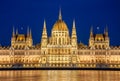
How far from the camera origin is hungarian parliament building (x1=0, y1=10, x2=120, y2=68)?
158 metres

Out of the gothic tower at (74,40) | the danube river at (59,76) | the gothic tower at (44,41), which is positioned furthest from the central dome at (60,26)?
the danube river at (59,76)

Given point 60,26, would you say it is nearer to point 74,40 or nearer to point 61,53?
point 74,40

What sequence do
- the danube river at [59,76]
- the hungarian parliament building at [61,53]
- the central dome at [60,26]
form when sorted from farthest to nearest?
the central dome at [60,26] → the hungarian parliament building at [61,53] → the danube river at [59,76]

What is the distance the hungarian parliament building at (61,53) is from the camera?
157750 millimetres

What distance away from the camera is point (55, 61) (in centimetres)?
15762

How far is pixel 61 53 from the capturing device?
15812 cm

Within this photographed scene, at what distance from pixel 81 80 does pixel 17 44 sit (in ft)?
284

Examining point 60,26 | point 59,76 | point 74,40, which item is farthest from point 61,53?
point 59,76

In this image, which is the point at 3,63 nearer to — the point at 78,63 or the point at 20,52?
the point at 20,52

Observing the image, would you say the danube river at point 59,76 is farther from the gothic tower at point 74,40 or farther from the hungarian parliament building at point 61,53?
the gothic tower at point 74,40

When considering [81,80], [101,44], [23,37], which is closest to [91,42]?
[101,44]

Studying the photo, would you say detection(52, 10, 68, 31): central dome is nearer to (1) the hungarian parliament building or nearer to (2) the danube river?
(1) the hungarian parliament building

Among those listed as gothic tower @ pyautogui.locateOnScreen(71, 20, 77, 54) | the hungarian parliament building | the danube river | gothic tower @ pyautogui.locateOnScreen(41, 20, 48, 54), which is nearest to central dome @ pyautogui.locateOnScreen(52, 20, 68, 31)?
the hungarian parliament building

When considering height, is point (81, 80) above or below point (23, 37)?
below
